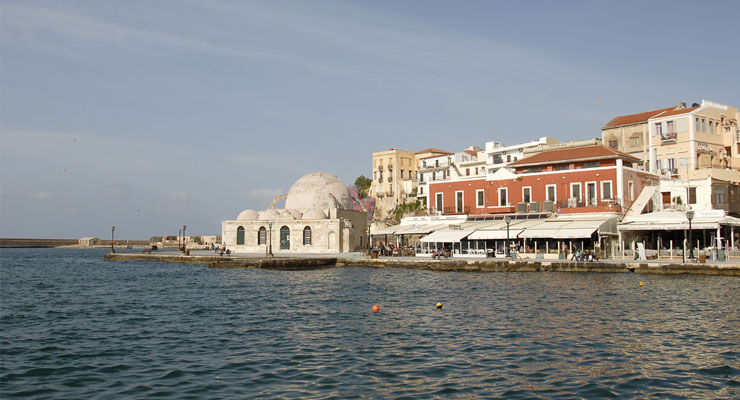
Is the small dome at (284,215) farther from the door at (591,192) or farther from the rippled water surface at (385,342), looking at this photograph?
the rippled water surface at (385,342)

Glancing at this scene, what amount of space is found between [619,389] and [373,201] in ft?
238

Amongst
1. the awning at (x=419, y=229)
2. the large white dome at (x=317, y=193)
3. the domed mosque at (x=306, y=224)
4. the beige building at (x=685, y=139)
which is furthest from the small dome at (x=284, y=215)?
the beige building at (x=685, y=139)

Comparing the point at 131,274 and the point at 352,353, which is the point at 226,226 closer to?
the point at 131,274

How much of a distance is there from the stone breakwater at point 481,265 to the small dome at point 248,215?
8333 mm

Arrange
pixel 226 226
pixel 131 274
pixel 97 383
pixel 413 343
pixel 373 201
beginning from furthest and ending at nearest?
1. pixel 373 201
2. pixel 226 226
3. pixel 131 274
4. pixel 413 343
5. pixel 97 383

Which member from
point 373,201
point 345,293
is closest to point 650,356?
point 345,293

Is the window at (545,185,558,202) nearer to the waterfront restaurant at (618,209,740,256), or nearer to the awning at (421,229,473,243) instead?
the waterfront restaurant at (618,209,740,256)

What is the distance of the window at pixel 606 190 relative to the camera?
37656 millimetres

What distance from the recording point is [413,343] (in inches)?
551

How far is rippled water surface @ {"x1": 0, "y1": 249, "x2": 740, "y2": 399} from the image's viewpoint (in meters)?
10.5

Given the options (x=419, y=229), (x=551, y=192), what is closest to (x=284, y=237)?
(x=419, y=229)

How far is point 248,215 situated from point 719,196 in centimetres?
3956

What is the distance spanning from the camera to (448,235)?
39.2 m

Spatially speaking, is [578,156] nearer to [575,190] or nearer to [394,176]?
[575,190]
